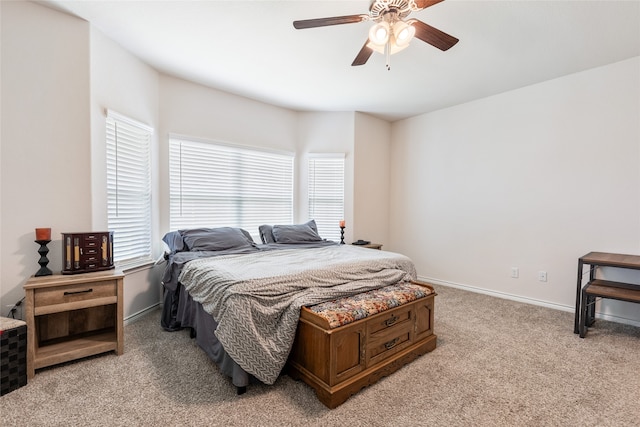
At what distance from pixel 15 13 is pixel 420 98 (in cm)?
400

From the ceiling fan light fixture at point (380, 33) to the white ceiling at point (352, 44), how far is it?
0.34 m

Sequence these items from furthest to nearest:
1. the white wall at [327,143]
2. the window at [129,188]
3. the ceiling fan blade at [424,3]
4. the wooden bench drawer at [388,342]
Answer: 1. the white wall at [327,143]
2. the window at [129,188]
3. the wooden bench drawer at [388,342]
4. the ceiling fan blade at [424,3]

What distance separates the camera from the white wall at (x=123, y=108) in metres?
2.55

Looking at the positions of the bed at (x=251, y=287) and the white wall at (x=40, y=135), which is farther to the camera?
the white wall at (x=40, y=135)

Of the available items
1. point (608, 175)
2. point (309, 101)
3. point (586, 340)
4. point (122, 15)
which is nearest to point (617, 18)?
point (608, 175)

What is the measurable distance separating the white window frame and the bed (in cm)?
131

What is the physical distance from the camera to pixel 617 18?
7.43 ft

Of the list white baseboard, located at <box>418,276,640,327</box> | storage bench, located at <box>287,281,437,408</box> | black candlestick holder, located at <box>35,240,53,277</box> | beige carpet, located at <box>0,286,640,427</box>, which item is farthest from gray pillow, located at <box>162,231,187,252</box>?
white baseboard, located at <box>418,276,640,327</box>

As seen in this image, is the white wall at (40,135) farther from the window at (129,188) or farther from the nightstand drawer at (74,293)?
the nightstand drawer at (74,293)

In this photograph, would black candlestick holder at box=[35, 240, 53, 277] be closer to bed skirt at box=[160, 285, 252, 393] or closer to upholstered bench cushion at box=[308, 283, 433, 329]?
bed skirt at box=[160, 285, 252, 393]

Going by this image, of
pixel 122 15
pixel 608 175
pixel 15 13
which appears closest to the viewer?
pixel 15 13

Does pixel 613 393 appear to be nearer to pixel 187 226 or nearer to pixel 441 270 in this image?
pixel 441 270

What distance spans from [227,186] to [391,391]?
309 centimetres

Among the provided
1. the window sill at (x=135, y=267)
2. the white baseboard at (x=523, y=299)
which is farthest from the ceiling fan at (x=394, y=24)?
the white baseboard at (x=523, y=299)
